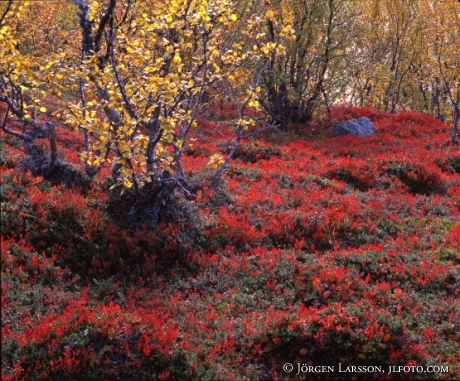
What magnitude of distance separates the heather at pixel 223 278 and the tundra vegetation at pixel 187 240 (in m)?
0.03

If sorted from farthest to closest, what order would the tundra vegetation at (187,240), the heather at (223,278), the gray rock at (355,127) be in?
the gray rock at (355,127)
the tundra vegetation at (187,240)
the heather at (223,278)

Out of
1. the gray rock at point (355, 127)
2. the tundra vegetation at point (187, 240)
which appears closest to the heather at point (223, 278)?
the tundra vegetation at point (187, 240)

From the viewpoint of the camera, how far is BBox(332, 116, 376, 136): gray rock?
22.7 metres

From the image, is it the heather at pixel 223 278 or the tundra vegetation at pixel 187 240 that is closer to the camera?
the heather at pixel 223 278

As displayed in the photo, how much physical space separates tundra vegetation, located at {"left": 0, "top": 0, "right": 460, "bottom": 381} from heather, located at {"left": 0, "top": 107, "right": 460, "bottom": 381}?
0.03 m

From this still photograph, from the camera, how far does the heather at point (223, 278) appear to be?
21.4ft

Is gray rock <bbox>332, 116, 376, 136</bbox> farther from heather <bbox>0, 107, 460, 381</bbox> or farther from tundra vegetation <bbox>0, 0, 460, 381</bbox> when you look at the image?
heather <bbox>0, 107, 460, 381</bbox>

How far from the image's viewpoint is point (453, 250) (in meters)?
10.4

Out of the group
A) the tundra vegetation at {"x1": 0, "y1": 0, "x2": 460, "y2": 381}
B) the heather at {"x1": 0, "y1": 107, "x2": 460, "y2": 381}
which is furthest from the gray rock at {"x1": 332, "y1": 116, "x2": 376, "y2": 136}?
the heather at {"x1": 0, "y1": 107, "x2": 460, "y2": 381}

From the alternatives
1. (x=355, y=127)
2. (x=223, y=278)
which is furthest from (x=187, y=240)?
(x=355, y=127)

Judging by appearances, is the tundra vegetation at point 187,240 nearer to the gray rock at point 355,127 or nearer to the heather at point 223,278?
the heather at point 223,278

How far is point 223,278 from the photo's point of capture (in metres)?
9.02

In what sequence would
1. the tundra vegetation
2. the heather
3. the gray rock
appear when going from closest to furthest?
1. the heather
2. the tundra vegetation
3. the gray rock

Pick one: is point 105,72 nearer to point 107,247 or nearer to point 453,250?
point 107,247
